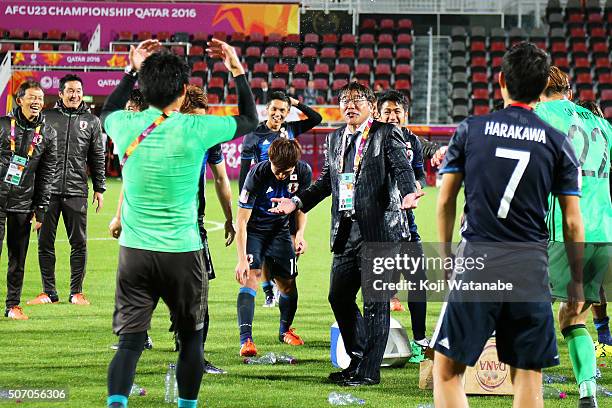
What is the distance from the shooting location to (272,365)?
7.37m

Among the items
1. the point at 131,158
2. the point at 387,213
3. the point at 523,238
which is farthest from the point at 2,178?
the point at 523,238

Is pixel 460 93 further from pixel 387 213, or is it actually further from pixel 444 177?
pixel 444 177

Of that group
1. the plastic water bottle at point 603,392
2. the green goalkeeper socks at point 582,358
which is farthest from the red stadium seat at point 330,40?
the green goalkeeper socks at point 582,358

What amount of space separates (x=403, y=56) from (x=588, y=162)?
2976cm

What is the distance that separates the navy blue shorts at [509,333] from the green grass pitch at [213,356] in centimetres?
183

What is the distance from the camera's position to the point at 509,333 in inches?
171

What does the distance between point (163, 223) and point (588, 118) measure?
9.13ft

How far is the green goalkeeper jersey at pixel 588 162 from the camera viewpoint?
5.93 m

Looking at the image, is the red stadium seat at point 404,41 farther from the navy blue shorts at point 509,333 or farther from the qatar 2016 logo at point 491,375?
the navy blue shorts at point 509,333

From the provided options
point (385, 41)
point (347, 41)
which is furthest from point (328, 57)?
point (385, 41)

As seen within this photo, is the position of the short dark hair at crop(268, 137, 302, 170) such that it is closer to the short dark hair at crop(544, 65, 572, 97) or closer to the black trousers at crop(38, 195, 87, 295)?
the short dark hair at crop(544, 65, 572, 97)

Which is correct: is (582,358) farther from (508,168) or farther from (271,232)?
(271,232)

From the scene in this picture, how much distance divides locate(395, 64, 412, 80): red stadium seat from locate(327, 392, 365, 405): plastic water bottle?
94.5 feet

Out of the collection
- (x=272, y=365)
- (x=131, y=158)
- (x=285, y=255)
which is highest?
(x=131, y=158)
